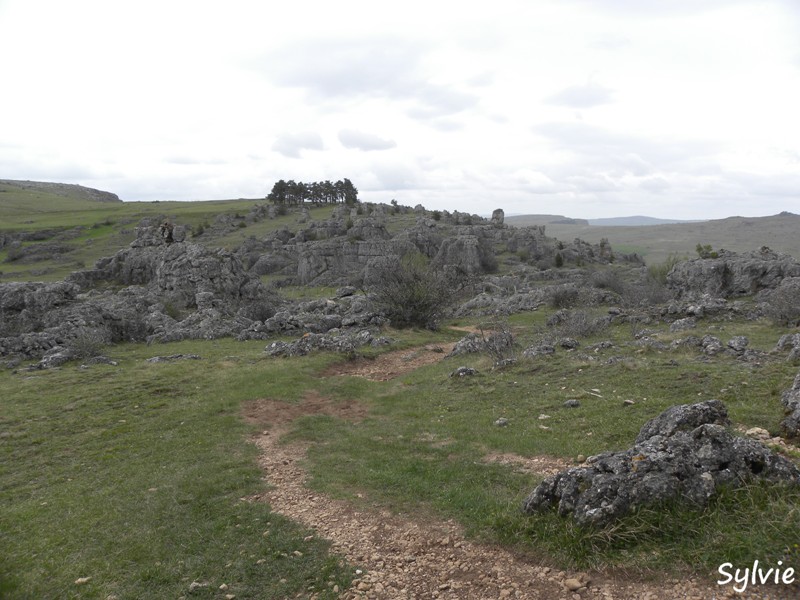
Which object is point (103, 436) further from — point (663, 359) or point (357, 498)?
point (663, 359)

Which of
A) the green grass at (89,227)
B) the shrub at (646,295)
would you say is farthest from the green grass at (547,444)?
the green grass at (89,227)

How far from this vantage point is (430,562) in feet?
26.0

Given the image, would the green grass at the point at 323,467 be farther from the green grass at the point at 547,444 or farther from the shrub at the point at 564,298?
the shrub at the point at 564,298

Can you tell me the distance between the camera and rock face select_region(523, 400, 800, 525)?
288 inches

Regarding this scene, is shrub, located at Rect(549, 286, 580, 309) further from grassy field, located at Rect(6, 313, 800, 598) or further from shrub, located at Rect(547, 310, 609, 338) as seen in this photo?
grassy field, located at Rect(6, 313, 800, 598)

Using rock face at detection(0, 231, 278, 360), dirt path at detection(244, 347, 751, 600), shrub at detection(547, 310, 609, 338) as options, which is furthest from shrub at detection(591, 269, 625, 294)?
dirt path at detection(244, 347, 751, 600)

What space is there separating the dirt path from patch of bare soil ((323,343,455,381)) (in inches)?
451

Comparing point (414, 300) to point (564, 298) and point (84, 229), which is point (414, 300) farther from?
point (84, 229)

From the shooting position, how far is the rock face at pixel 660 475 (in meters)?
7.32

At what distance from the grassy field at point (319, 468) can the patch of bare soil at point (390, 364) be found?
1422 mm

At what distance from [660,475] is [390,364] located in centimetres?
1873

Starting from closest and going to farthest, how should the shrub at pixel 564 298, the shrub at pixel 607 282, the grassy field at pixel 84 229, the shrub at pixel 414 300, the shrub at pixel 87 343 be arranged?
the shrub at pixel 87 343
the shrub at pixel 414 300
the shrub at pixel 564 298
the shrub at pixel 607 282
the grassy field at pixel 84 229

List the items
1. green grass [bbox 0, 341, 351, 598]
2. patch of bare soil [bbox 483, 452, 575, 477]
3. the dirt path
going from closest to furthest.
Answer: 1. the dirt path
2. green grass [bbox 0, 341, 351, 598]
3. patch of bare soil [bbox 483, 452, 575, 477]

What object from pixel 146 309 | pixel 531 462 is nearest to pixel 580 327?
pixel 531 462
